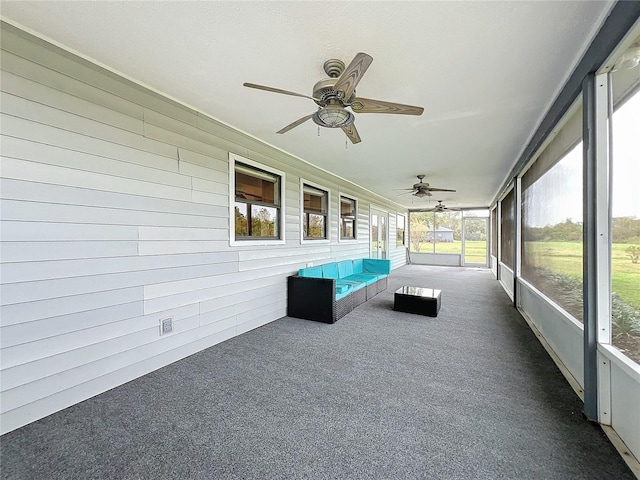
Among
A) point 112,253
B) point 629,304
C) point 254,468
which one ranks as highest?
point 112,253

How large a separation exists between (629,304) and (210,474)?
107 inches

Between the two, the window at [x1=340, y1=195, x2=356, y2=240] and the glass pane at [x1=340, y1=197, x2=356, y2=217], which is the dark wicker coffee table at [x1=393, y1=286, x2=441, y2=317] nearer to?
the window at [x1=340, y1=195, x2=356, y2=240]

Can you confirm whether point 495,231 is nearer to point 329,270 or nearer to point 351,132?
point 329,270

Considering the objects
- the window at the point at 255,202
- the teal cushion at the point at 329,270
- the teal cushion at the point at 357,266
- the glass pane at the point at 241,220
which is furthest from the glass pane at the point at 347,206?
the glass pane at the point at 241,220

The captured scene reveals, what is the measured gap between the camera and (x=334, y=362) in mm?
2773

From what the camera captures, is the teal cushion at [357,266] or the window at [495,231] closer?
the teal cushion at [357,266]

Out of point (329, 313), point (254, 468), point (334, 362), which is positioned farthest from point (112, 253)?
point (329, 313)

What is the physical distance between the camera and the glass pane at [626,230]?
1.60 m

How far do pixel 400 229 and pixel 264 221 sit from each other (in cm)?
897

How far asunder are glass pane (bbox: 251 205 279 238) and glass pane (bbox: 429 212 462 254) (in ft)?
34.1

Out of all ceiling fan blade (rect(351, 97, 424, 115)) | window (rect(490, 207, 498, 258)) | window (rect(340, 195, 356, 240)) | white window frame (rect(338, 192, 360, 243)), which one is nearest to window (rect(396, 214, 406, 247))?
window (rect(490, 207, 498, 258))

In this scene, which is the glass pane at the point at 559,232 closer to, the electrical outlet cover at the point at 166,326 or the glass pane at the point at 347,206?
the glass pane at the point at 347,206

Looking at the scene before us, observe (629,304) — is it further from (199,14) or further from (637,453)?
(199,14)

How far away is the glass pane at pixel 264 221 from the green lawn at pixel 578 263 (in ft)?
11.7
